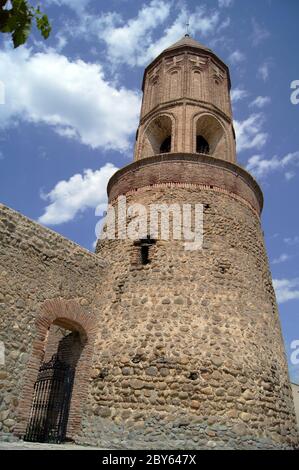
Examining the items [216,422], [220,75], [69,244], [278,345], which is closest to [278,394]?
[278,345]

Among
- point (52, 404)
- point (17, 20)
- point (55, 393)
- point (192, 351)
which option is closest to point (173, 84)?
point (192, 351)

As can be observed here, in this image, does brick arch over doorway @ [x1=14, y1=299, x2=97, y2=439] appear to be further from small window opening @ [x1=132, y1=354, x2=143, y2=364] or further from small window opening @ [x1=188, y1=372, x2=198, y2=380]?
small window opening @ [x1=188, y1=372, x2=198, y2=380]

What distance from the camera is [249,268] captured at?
9.95m

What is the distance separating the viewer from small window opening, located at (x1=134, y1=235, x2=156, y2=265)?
10039 millimetres

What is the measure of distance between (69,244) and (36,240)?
1.03m

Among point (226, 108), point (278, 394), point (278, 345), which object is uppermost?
point (226, 108)

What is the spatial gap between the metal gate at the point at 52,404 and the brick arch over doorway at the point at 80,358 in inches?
11.1

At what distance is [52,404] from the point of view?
921 centimetres

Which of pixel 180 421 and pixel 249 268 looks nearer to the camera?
pixel 180 421

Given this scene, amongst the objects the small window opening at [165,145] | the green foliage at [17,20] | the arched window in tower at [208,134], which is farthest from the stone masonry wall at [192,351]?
the green foliage at [17,20]

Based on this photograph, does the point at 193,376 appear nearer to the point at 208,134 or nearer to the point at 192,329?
the point at 192,329

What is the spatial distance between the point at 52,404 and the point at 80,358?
1355 millimetres

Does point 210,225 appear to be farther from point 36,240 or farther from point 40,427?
point 40,427

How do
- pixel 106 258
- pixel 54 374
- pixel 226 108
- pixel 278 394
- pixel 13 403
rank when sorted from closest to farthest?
pixel 13 403 → pixel 278 394 → pixel 54 374 → pixel 106 258 → pixel 226 108
